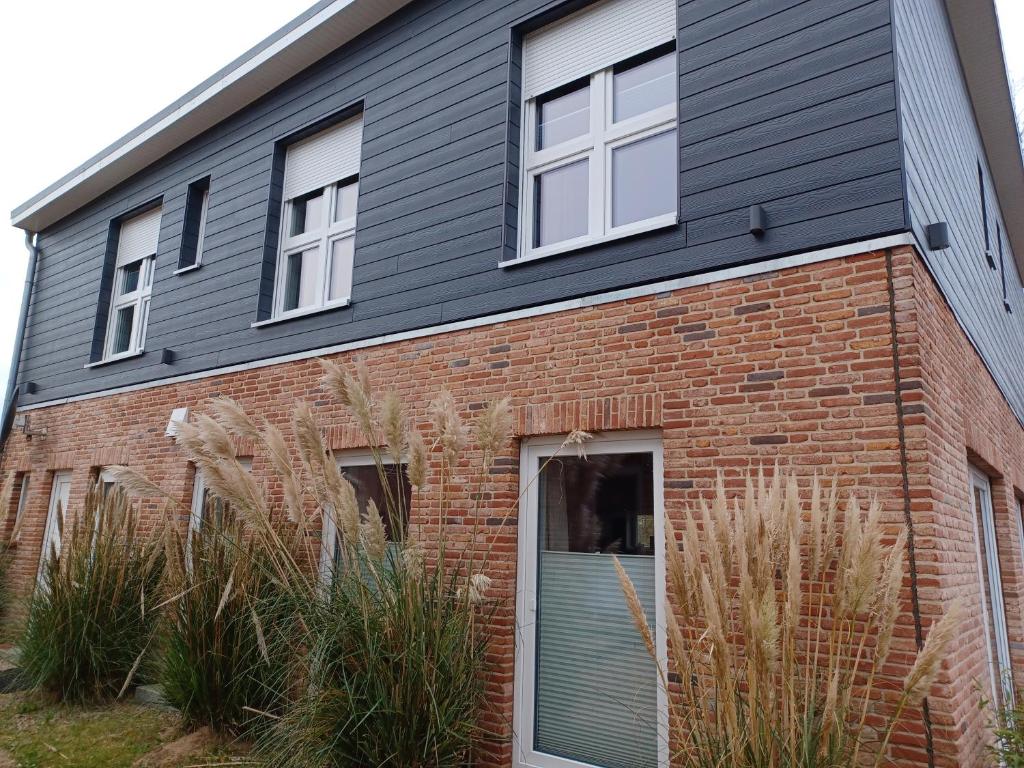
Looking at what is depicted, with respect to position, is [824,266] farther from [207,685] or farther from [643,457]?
[207,685]

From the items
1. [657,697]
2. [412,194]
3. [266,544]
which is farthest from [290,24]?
[657,697]

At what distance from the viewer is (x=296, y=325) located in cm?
688

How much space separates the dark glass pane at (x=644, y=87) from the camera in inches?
199

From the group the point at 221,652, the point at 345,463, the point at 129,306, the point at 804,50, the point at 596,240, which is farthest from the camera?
the point at 129,306

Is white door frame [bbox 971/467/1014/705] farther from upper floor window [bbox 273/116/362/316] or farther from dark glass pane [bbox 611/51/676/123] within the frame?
upper floor window [bbox 273/116/362/316]

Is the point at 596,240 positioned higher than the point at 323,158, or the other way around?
the point at 323,158

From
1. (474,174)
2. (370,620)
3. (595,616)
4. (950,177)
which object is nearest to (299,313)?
(474,174)

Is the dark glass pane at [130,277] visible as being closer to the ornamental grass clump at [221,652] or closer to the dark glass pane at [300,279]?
the dark glass pane at [300,279]

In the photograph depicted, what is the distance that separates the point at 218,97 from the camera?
8.09 meters

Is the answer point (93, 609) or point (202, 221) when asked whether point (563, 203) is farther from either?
point (202, 221)

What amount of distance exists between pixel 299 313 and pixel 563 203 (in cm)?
281

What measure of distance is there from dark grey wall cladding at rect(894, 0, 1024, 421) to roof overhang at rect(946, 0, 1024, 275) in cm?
13

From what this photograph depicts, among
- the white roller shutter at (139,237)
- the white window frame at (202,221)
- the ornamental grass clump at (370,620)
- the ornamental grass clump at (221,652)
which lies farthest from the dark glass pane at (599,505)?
the white roller shutter at (139,237)

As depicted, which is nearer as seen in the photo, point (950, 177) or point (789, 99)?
point (789, 99)
